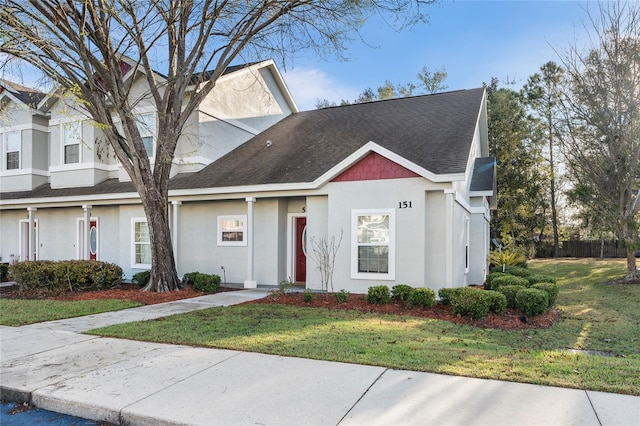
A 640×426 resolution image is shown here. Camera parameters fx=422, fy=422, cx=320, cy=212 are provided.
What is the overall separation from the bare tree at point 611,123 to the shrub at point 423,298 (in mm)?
10788

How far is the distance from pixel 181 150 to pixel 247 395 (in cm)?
1241

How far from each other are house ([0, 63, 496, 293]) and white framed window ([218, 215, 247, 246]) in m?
0.03

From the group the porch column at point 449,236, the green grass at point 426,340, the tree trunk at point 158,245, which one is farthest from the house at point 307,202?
the green grass at point 426,340

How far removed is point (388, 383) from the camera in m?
4.32

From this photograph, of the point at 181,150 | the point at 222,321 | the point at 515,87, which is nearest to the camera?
the point at 222,321

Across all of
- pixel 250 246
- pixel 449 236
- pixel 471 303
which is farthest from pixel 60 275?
pixel 471 303

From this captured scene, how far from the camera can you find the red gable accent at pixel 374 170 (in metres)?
10.5

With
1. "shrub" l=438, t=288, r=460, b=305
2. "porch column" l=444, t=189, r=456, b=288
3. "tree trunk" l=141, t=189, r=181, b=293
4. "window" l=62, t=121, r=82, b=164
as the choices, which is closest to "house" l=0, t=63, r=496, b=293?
"porch column" l=444, t=189, r=456, b=288

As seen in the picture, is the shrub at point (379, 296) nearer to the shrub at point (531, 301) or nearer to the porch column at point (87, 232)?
the shrub at point (531, 301)

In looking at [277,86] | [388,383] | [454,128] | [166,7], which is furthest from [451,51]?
[388,383]

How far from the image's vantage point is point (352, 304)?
948 centimetres

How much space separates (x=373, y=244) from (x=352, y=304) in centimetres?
186

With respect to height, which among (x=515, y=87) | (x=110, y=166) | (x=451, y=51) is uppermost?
(x=515, y=87)

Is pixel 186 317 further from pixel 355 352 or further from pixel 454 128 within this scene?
pixel 454 128
